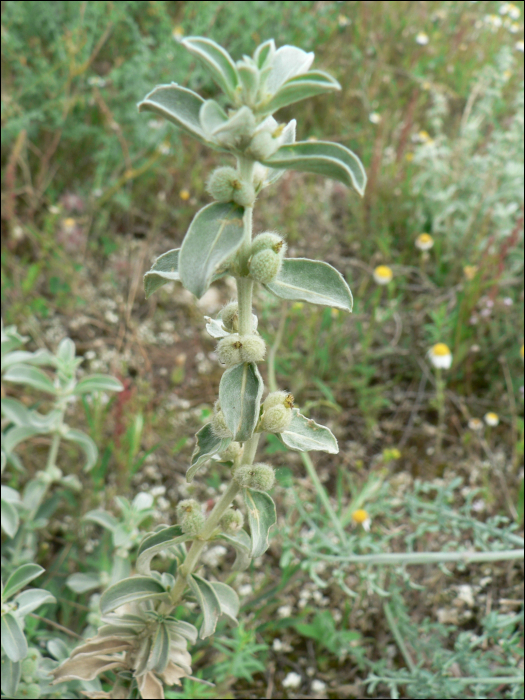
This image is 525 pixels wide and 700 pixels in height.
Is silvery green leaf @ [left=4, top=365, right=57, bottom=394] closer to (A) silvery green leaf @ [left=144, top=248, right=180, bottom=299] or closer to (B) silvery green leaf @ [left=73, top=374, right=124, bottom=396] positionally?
(B) silvery green leaf @ [left=73, top=374, right=124, bottom=396]

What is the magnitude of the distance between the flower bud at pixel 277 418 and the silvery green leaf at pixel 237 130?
18.5 inches

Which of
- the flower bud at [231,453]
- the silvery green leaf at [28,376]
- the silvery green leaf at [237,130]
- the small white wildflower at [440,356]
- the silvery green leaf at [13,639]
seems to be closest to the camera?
the silvery green leaf at [237,130]

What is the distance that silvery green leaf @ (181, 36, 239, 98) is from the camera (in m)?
0.84

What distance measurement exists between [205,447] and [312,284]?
1.21 feet

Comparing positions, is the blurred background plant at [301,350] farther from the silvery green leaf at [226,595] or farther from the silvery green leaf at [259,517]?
the silvery green leaf at [259,517]

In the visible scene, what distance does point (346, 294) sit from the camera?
102 centimetres

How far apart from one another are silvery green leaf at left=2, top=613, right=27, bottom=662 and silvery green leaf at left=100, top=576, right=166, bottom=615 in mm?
284

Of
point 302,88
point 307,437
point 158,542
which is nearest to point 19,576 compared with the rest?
point 158,542

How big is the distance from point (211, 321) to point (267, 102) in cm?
45

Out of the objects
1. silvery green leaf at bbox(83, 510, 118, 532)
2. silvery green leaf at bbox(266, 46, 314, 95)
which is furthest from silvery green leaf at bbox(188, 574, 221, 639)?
silvery green leaf at bbox(266, 46, 314, 95)

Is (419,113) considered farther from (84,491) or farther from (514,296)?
(84,491)

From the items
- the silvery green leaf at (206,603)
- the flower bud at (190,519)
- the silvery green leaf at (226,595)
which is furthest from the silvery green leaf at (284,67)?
the silvery green leaf at (226,595)

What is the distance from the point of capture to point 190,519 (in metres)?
1.18

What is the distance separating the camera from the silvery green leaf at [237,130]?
0.80m
